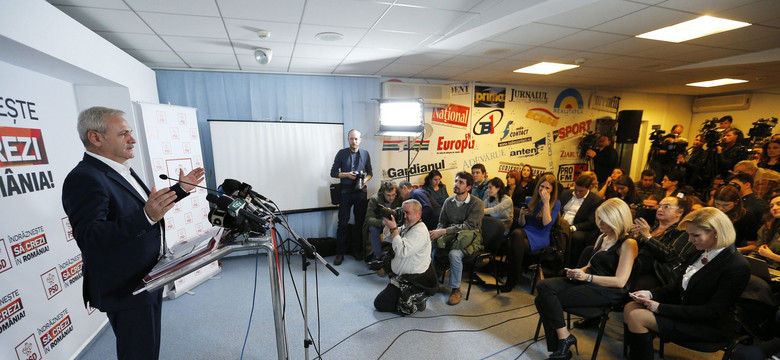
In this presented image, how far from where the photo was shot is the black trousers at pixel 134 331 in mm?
1432

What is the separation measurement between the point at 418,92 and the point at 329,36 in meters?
2.30

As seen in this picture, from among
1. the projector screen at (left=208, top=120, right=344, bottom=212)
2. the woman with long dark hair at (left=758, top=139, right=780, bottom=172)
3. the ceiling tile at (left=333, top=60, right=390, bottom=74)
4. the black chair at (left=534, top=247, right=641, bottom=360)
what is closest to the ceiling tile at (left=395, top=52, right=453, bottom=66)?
the ceiling tile at (left=333, top=60, right=390, bottom=74)

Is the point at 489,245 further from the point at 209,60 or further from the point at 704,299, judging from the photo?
the point at 209,60

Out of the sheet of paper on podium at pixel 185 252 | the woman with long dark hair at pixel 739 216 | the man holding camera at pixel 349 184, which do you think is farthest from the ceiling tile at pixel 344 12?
the woman with long dark hair at pixel 739 216

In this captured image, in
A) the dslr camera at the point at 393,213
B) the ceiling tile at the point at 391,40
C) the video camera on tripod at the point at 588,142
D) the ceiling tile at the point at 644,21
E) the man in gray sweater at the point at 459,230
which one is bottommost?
the man in gray sweater at the point at 459,230

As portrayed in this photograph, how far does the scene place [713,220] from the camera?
175 cm

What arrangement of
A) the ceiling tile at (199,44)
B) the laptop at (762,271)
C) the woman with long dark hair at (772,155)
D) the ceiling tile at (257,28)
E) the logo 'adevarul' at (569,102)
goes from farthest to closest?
Result: the logo 'adevarul' at (569,102) → the woman with long dark hair at (772,155) → the ceiling tile at (199,44) → the ceiling tile at (257,28) → the laptop at (762,271)

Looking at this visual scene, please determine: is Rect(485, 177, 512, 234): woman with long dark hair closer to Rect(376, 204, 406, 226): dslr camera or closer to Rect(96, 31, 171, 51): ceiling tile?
Rect(376, 204, 406, 226): dslr camera

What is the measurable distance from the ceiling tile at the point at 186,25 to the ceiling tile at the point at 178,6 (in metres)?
0.08

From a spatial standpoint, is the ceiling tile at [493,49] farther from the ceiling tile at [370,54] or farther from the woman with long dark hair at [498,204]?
the woman with long dark hair at [498,204]

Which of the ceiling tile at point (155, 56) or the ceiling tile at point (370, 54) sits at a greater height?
the ceiling tile at point (370, 54)

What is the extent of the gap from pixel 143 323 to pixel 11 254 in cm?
111

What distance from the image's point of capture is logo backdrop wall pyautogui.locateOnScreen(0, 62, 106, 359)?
1.75 meters

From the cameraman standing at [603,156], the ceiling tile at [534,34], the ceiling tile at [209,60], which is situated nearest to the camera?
the ceiling tile at [534,34]
